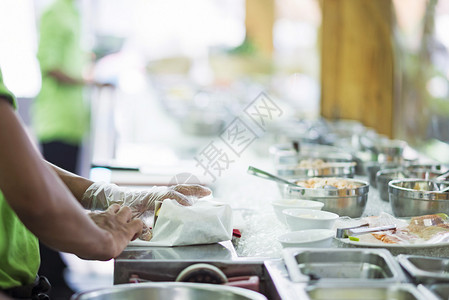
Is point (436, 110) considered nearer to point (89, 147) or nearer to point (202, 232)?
point (202, 232)

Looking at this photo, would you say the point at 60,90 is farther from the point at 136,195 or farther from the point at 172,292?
the point at 172,292

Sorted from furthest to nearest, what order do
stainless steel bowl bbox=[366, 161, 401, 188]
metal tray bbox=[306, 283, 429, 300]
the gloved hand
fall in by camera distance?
stainless steel bowl bbox=[366, 161, 401, 188], the gloved hand, metal tray bbox=[306, 283, 429, 300]

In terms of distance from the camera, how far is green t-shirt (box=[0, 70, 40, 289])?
59.8 inches

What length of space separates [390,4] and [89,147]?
12.0 feet

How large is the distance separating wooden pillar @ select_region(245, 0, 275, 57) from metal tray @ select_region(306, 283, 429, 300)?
845cm

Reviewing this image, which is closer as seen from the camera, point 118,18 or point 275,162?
point 275,162

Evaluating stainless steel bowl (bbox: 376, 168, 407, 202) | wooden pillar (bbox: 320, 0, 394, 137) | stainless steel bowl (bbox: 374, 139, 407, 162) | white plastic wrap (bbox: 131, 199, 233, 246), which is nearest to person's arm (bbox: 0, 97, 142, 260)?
white plastic wrap (bbox: 131, 199, 233, 246)

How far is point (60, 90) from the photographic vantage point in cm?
445

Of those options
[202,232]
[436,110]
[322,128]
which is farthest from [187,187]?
[436,110]

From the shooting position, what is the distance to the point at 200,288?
1.31 metres

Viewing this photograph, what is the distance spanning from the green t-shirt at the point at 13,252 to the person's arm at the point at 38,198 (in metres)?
0.22

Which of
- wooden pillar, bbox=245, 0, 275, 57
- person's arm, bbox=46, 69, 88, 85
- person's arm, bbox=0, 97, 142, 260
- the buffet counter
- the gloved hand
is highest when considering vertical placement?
wooden pillar, bbox=245, 0, 275, 57

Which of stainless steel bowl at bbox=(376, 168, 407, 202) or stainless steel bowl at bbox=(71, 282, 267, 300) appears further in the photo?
stainless steel bowl at bbox=(376, 168, 407, 202)

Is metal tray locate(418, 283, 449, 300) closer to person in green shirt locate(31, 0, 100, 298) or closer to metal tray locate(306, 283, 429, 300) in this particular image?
metal tray locate(306, 283, 429, 300)
